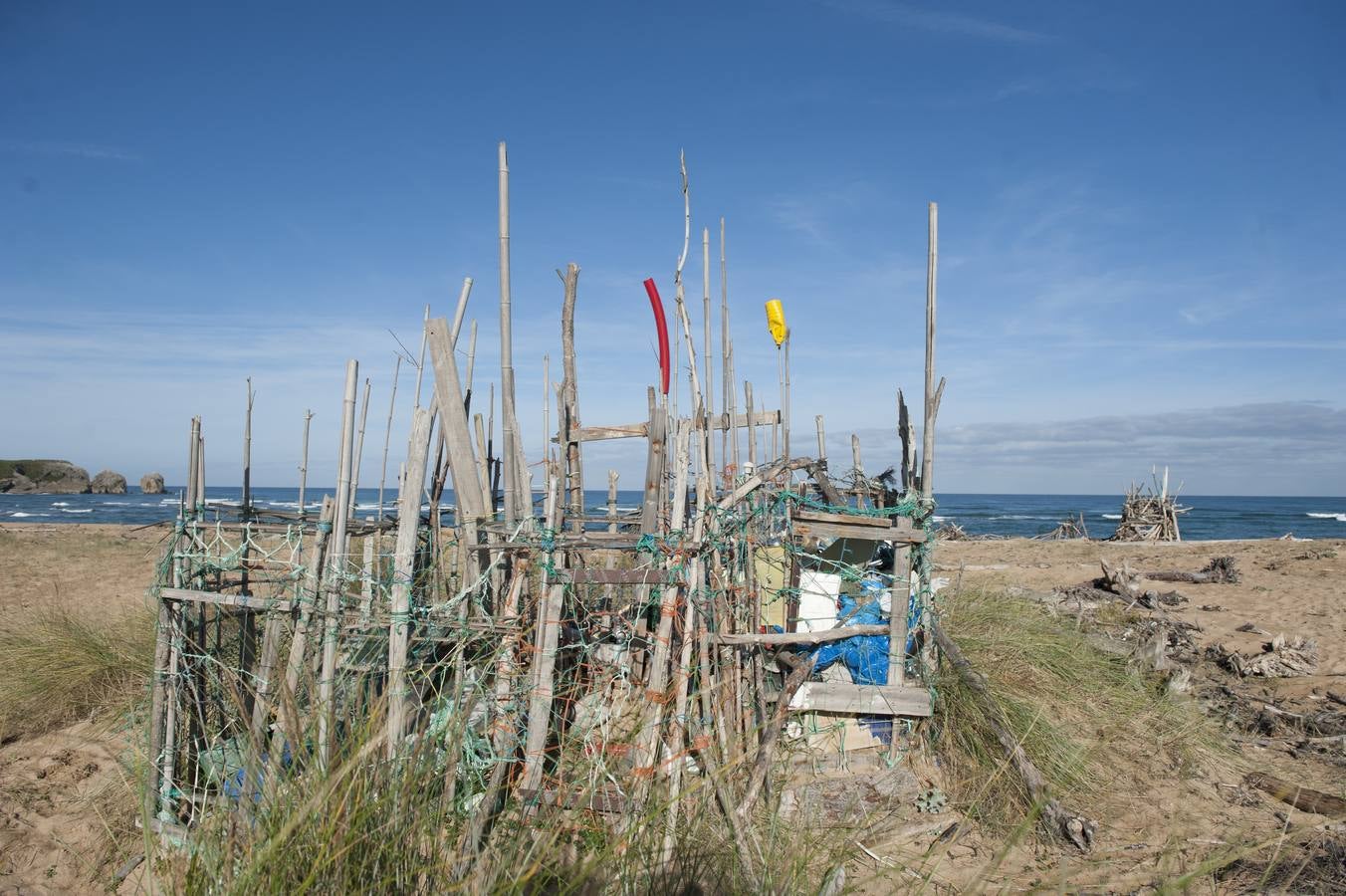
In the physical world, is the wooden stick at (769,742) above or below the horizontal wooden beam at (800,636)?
below

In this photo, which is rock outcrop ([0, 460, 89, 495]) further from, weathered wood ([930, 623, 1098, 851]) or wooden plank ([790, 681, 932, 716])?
weathered wood ([930, 623, 1098, 851])

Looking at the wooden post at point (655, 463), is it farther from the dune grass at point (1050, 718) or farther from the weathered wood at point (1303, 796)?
the weathered wood at point (1303, 796)

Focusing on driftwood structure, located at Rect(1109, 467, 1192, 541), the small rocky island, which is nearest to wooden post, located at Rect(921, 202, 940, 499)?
driftwood structure, located at Rect(1109, 467, 1192, 541)

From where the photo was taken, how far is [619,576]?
424cm

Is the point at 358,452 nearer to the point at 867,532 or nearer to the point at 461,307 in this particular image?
the point at 461,307

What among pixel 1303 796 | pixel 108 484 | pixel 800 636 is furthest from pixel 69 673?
pixel 108 484

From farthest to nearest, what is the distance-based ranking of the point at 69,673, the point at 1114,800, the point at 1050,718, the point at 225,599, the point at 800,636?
the point at 69,673 < the point at 1050,718 < the point at 1114,800 < the point at 800,636 < the point at 225,599

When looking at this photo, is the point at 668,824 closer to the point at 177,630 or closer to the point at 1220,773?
the point at 177,630

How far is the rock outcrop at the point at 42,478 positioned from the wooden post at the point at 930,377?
73287 mm

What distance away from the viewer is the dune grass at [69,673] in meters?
6.11

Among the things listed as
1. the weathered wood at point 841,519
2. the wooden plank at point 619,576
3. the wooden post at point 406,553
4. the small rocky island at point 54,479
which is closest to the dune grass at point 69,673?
the wooden post at point 406,553

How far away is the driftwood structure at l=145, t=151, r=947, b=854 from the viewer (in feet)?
13.0

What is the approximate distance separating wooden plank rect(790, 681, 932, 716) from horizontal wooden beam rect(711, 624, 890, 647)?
12.7 inches

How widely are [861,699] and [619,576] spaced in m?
2.19
